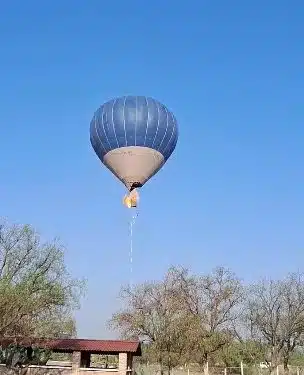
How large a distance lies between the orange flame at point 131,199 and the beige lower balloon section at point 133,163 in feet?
1.04

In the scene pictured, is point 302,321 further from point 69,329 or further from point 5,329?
point 5,329

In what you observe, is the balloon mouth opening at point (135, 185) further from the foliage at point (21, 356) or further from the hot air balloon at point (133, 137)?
the foliage at point (21, 356)

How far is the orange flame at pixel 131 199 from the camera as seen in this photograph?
20.8 meters

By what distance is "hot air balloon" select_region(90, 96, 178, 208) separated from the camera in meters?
20.5

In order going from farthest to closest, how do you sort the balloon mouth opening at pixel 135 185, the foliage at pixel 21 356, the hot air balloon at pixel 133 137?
the foliage at pixel 21 356
the balloon mouth opening at pixel 135 185
the hot air balloon at pixel 133 137

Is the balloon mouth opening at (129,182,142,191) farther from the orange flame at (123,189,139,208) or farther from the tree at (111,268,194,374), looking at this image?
the tree at (111,268,194,374)

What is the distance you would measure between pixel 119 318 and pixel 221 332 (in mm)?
7880

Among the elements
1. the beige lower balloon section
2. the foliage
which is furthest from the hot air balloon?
the foliage

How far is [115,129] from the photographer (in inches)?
808

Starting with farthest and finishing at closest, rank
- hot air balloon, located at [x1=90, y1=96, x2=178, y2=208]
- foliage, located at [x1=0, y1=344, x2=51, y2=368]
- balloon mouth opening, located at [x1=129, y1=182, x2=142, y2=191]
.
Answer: foliage, located at [x1=0, y1=344, x2=51, y2=368] < balloon mouth opening, located at [x1=129, y1=182, x2=142, y2=191] < hot air balloon, located at [x1=90, y1=96, x2=178, y2=208]

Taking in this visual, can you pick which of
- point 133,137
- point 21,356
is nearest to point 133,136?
point 133,137

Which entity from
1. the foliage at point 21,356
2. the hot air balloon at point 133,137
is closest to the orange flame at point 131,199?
the hot air balloon at point 133,137

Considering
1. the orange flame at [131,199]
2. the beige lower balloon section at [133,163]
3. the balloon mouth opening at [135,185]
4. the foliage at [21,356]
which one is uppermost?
the beige lower balloon section at [133,163]

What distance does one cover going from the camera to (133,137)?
20.5m
